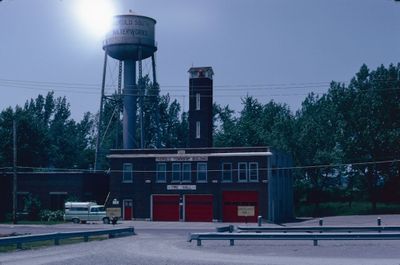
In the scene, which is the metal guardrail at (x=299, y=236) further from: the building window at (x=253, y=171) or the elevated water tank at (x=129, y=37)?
the elevated water tank at (x=129, y=37)

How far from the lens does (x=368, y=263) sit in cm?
1953

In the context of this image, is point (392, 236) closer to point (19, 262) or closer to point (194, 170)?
point (19, 262)

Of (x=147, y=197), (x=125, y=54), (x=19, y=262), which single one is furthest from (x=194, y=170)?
(x=19, y=262)

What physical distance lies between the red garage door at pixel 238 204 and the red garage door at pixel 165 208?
496cm

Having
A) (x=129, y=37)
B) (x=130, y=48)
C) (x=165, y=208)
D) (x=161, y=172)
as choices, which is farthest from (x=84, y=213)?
(x=129, y=37)

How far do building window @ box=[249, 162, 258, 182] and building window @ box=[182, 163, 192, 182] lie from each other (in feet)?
20.4

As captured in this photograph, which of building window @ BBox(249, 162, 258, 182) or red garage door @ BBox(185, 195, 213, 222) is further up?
building window @ BBox(249, 162, 258, 182)

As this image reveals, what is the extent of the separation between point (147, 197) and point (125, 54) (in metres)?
16.6

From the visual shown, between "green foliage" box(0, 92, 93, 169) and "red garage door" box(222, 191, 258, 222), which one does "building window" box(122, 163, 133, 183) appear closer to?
"red garage door" box(222, 191, 258, 222)

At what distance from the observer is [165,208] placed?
58.1m

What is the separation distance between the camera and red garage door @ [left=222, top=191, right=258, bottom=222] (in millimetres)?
55094

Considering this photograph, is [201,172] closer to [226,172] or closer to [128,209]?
[226,172]

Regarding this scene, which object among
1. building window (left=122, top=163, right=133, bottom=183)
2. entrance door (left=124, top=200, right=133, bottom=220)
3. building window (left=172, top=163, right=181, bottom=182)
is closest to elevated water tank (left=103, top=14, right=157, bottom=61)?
building window (left=122, top=163, right=133, bottom=183)

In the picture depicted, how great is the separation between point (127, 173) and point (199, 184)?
805cm
